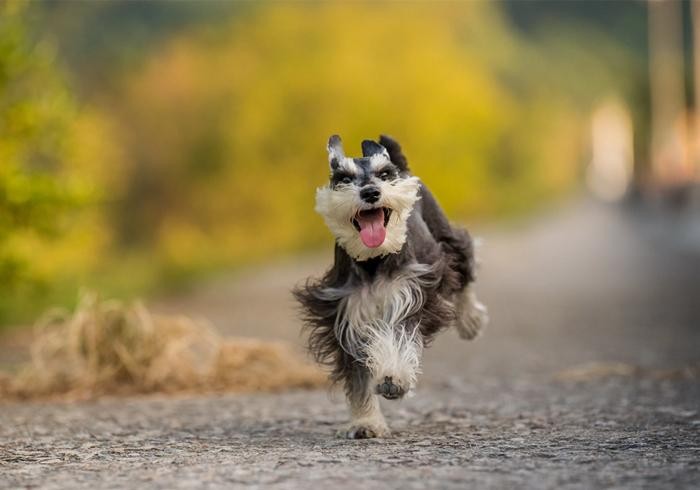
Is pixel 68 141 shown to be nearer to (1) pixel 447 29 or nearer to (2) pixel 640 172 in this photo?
(1) pixel 447 29

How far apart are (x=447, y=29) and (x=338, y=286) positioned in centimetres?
5359

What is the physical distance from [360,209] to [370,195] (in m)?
0.09

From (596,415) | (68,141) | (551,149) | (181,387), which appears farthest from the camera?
(551,149)

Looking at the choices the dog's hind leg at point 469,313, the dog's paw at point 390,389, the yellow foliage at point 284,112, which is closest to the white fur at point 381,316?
the dog's paw at point 390,389

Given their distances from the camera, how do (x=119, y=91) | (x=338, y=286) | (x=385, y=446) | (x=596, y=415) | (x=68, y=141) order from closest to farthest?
(x=385, y=446) < (x=338, y=286) < (x=596, y=415) < (x=68, y=141) < (x=119, y=91)

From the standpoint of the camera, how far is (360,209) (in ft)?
21.9

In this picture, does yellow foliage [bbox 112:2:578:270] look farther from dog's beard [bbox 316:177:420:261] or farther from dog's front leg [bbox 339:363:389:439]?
dog's beard [bbox 316:177:420:261]

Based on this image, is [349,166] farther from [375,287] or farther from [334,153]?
[375,287]

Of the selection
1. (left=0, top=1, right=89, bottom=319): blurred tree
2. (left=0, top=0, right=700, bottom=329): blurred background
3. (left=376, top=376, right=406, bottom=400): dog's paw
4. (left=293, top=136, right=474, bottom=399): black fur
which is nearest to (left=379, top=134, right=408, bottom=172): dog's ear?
(left=293, top=136, right=474, bottom=399): black fur

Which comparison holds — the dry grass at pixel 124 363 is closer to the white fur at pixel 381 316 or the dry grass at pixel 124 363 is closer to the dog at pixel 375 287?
the dog at pixel 375 287

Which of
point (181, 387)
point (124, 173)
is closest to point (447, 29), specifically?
point (124, 173)

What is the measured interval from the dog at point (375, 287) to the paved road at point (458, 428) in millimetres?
378

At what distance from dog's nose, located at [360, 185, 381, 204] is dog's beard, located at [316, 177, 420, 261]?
0.02m

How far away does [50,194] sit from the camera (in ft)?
44.0
